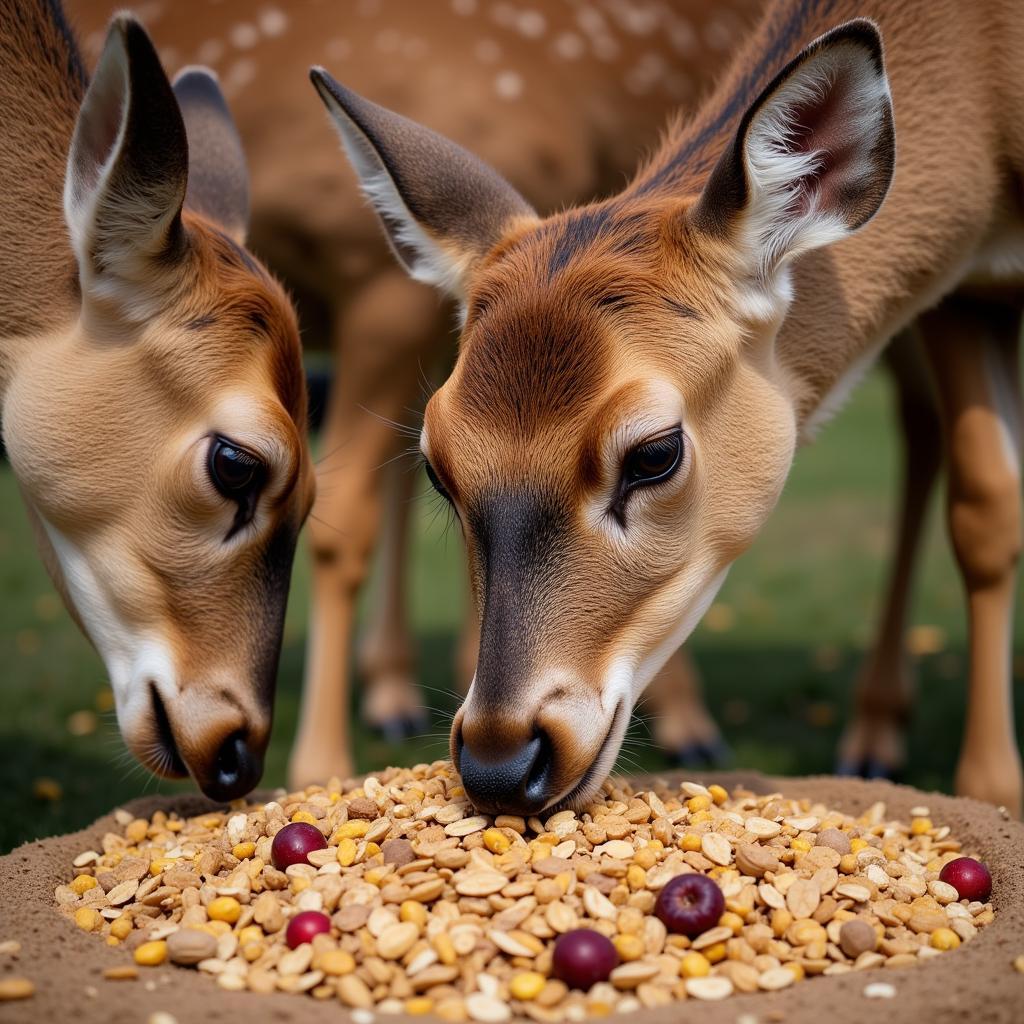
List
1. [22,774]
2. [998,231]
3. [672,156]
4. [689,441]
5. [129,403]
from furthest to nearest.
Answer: [22,774] → [998,231] → [672,156] → [129,403] → [689,441]

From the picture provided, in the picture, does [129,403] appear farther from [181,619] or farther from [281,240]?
[281,240]

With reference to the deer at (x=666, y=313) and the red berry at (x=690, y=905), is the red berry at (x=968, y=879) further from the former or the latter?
the deer at (x=666, y=313)

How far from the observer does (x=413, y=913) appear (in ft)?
8.93

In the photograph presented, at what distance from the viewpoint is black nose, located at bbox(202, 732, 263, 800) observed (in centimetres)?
358

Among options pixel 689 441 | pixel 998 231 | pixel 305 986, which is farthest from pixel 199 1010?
pixel 998 231

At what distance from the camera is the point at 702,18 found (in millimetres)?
6086

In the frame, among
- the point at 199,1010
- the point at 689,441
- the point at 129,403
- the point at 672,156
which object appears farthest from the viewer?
the point at 672,156

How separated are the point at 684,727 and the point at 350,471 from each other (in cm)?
200

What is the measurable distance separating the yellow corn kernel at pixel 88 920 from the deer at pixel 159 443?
63 cm

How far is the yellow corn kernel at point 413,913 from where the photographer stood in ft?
8.92

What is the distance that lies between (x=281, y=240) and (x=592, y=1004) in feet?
11.4

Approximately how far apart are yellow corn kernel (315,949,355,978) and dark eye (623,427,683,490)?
1243 mm

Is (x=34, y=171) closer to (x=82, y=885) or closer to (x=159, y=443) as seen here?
(x=159, y=443)

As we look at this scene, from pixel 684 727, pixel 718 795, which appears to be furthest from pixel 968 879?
pixel 684 727
